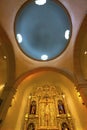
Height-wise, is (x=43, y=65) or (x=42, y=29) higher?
(x=42, y=29)

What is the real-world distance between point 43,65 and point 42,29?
5.46 ft

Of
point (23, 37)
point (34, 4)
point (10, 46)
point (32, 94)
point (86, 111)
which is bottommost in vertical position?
point (86, 111)

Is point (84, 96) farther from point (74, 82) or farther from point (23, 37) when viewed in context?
point (23, 37)

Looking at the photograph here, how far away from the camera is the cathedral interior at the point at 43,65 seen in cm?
779

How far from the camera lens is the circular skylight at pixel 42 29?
27.8 feet

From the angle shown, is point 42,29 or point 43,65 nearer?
point 43,65

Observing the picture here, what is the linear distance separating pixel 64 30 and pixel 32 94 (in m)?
3.04

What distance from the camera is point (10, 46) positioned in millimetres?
8555

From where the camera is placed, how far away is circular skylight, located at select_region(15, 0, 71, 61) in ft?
27.8

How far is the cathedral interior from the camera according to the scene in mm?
7793

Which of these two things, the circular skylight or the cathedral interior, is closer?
the cathedral interior

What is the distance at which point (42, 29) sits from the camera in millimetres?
9500

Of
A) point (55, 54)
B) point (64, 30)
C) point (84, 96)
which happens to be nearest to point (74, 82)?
point (84, 96)

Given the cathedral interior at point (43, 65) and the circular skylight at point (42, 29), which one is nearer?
the cathedral interior at point (43, 65)
